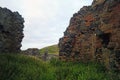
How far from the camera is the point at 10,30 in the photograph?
2341 centimetres

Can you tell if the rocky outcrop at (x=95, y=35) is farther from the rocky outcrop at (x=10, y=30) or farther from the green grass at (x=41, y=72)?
the rocky outcrop at (x=10, y=30)

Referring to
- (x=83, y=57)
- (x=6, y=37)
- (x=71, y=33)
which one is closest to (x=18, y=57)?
(x=6, y=37)

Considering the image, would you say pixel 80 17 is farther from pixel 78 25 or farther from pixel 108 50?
pixel 108 50

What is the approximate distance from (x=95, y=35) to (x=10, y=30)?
7.23m

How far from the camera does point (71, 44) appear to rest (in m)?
24.9

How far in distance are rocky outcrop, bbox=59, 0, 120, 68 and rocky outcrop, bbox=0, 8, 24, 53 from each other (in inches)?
161

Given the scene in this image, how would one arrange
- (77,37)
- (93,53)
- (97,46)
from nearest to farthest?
1. (97,46)
2. (93,53)
3. (77,37)

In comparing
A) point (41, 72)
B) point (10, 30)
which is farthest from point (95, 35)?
point (10, 30)

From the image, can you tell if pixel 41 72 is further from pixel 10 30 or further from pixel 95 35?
pixel 10 30

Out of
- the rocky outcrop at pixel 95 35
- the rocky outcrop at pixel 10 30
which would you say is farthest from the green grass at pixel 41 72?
the rocky outcrop at pixel 10 30

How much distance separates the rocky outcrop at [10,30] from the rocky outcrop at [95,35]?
4.08m

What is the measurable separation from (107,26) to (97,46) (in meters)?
2.25

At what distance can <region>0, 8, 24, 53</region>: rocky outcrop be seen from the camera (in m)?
22.5

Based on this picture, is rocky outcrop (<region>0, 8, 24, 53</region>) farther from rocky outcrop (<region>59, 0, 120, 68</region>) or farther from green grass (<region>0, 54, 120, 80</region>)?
rocky outcrop (<region>59, 0, 120, 68</region>)
